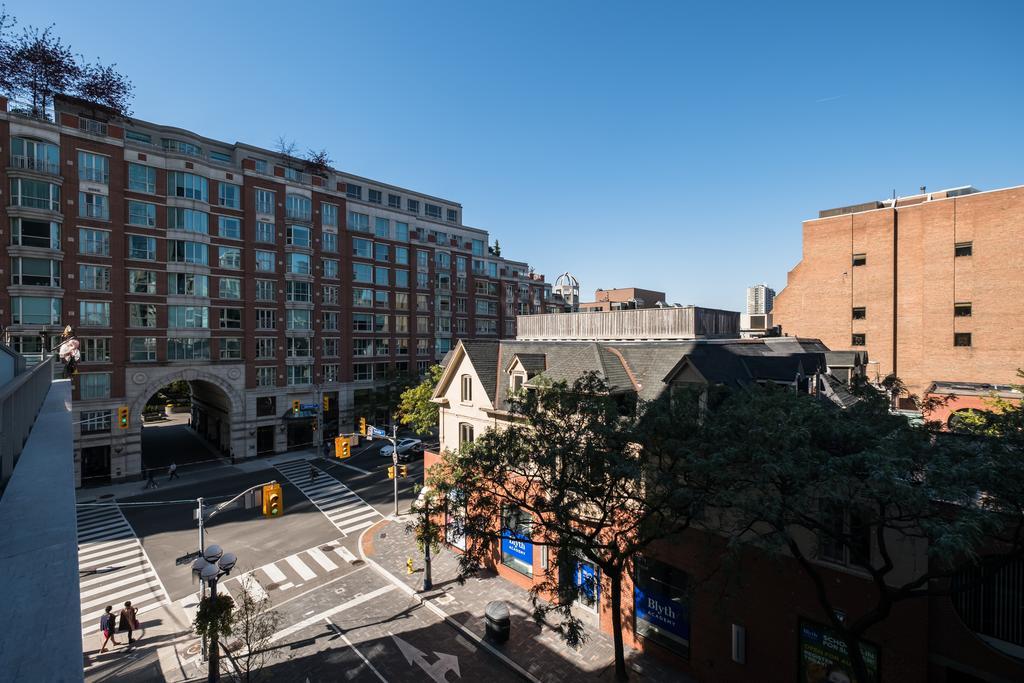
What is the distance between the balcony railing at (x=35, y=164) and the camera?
120ft

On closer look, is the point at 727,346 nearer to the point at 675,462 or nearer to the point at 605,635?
the point at 675,462

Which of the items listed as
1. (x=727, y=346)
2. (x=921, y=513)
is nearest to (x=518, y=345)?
(x=727, y=346)

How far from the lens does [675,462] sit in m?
13.2

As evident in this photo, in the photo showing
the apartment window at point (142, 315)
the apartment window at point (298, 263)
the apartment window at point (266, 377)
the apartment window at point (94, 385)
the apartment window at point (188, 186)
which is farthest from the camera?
the apartment window at point (298, 263)

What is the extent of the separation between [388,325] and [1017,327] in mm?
60071

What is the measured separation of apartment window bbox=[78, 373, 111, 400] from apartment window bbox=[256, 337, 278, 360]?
1209 centimetres

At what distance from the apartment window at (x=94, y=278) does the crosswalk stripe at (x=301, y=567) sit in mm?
31074

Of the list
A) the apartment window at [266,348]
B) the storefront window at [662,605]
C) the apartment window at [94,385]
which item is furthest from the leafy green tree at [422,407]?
the storefront window at [662,605]

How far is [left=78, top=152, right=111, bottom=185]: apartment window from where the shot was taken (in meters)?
39.0

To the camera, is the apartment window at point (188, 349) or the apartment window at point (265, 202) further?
the apartment window at point (265, 202)

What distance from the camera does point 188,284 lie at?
44.2 m

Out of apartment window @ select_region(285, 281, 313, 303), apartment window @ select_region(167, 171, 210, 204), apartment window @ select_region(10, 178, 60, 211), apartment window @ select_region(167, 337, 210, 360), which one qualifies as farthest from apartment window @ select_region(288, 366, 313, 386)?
apartment window @ select_region(10, 178, 60, 211)

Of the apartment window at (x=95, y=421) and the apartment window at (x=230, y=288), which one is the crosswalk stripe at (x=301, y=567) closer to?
the apartment window at (x=95, y=421)

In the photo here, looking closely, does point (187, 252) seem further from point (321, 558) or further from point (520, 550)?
point (520, 550)
